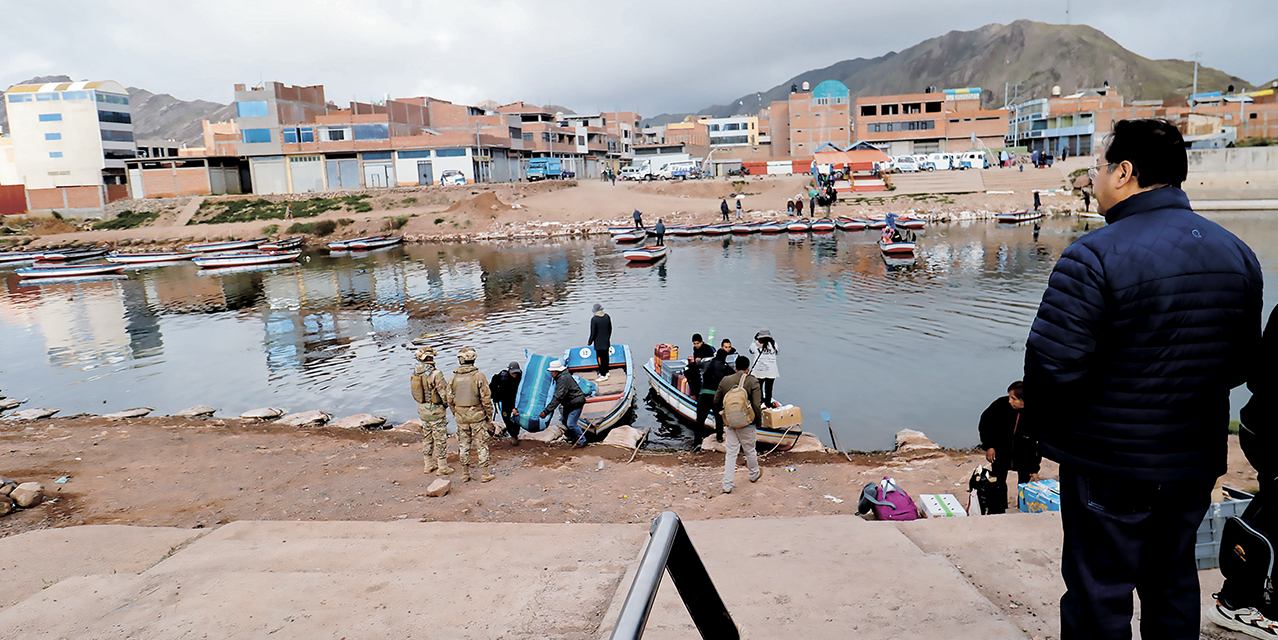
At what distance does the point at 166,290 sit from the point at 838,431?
4214 cm

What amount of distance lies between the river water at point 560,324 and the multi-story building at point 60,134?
5587 centimetres

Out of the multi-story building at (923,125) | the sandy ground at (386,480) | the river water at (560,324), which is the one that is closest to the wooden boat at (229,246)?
the river water at (560,324)

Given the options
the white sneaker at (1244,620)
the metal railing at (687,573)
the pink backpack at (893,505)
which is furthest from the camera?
the pink backpack at (893,505)

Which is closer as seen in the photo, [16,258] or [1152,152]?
[1152,152]

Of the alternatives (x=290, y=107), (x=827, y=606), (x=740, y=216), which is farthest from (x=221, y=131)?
(x=827, y=606)

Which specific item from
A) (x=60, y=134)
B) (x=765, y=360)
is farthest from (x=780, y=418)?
(x=60, y=134)

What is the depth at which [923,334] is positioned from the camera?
70.5 feet

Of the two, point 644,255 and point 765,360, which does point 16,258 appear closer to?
point 644,255

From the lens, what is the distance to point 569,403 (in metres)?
13.1

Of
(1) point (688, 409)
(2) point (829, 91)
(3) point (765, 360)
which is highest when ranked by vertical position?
(2) point (829, 91)

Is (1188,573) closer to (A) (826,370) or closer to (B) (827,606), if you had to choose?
(B) (827,606)

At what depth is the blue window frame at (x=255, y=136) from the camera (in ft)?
261

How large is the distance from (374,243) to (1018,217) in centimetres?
5028

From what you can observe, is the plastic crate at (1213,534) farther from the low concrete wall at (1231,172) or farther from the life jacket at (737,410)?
the low concrete wall at (1231,172)
